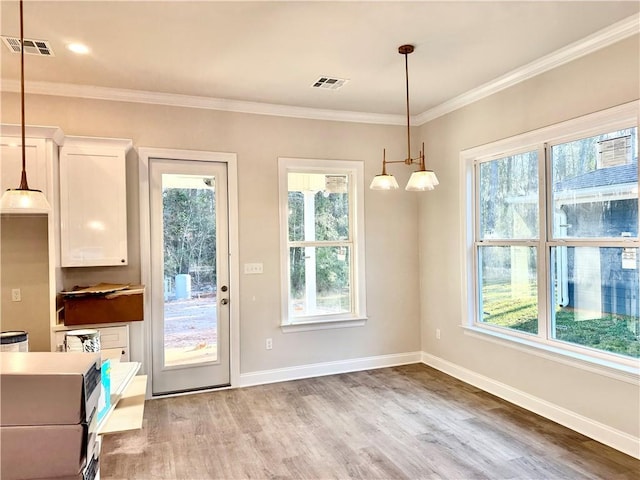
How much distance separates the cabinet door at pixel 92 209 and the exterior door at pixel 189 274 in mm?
395

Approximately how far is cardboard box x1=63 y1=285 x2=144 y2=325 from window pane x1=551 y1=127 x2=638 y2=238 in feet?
11.8

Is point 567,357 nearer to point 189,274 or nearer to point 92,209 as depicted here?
point 189,274

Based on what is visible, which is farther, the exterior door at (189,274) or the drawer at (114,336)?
the exterior door at (189,274)

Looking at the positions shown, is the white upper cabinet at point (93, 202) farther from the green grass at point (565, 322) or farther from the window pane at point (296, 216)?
the green grass at point (565, 322)

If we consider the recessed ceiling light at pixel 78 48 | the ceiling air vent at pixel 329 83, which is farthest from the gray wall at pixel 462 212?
the recessed ceiling light at pixel 78 48

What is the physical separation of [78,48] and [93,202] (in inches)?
48.3

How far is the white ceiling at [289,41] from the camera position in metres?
2.61

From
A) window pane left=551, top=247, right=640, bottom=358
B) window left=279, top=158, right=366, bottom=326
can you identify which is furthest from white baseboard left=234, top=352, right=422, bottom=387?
window pane left=551, top=247, right=640, bottom=358

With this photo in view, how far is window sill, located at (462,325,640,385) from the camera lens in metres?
2.87

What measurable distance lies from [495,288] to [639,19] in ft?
7.90

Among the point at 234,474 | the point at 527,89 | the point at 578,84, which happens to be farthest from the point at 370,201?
the point at 234,474

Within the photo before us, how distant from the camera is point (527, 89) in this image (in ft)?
11.8

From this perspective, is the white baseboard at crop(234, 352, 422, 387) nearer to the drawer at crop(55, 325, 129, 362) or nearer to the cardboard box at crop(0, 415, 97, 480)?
the drawer at crop(55, 325, 129, 362)

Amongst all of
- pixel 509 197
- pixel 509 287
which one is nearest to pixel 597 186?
pixel 509 197
